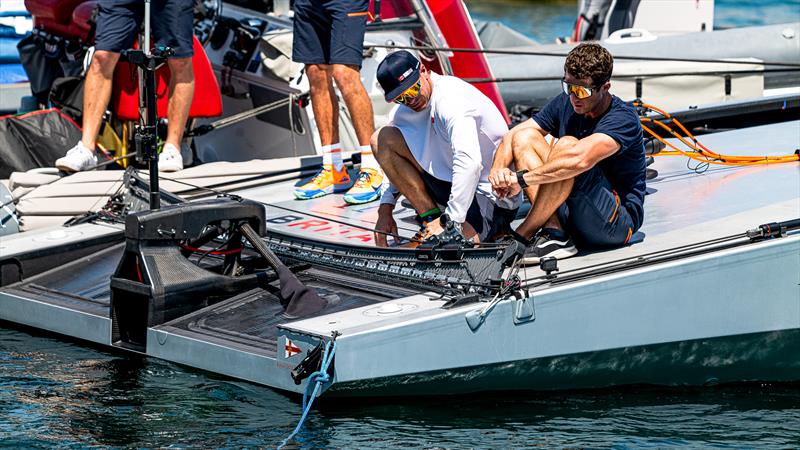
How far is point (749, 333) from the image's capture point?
5035mm

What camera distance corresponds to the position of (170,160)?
7.28m

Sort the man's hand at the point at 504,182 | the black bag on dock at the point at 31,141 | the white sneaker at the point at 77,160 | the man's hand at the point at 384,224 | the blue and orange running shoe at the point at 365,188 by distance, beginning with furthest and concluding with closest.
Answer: the black bag on dock at the point at 31,141 → the white sneaker at the point at 77,160 → the blue and orange running shoe at the point at 365,188 → the man's hand at the point at 384,224 → the man's hand at the point at 504,182

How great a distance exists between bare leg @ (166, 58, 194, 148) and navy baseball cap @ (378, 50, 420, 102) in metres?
2.31

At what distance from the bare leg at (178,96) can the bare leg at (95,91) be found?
1.14ft

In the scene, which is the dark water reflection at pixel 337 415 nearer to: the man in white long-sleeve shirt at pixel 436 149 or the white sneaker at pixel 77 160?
the man in white long-sleeve shirt at pixel 436 149

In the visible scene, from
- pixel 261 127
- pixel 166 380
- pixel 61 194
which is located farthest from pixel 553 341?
pixel 261 127

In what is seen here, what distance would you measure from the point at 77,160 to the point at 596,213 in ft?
10.8

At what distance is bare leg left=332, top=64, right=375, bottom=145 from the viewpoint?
6742 millimetres

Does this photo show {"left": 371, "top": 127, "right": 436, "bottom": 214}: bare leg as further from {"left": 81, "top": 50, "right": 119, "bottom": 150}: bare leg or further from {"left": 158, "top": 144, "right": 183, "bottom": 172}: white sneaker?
{"left": 81, "top": 50, "right": 119, "bottom": 150}: bare leg

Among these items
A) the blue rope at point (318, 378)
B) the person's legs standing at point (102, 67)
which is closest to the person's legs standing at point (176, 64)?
the person's legs standing at point (102, 67)

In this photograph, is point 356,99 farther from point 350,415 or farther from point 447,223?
point 350,415

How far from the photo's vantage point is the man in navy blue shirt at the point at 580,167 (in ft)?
16.3

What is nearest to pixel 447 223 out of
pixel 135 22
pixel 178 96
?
pixel 178 96

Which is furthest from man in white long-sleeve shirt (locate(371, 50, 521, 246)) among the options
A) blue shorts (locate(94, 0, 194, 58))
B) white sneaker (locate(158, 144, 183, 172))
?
blue shorts (locate(94, 0, 194, 58))
